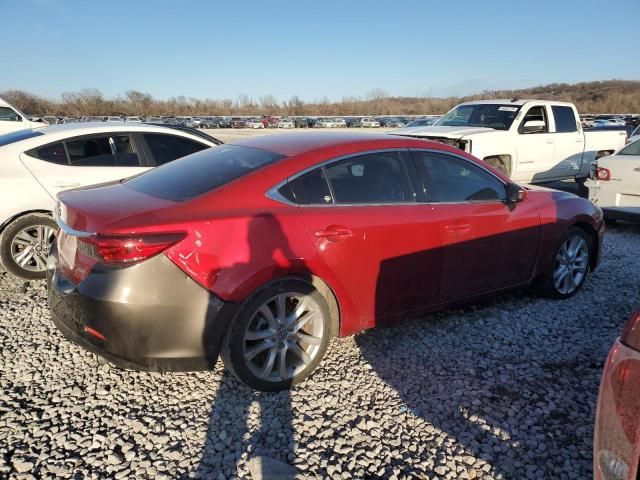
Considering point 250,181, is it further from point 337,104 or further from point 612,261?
point 337,104

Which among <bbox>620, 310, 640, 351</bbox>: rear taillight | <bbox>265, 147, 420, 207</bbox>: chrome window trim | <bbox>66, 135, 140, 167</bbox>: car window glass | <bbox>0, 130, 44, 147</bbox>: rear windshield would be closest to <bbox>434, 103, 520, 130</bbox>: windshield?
<bbox>265, 147, 420, 207</bbox>: chrome window trim

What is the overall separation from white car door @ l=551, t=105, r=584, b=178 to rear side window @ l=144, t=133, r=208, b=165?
7.35 metres

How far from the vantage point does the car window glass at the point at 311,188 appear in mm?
3096

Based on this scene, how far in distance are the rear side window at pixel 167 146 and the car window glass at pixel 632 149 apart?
20.7 ft

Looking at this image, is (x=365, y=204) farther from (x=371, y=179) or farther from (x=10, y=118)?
(x=10, y=118)

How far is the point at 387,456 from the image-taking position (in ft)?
8.36

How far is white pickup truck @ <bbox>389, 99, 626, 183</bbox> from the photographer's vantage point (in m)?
8.40

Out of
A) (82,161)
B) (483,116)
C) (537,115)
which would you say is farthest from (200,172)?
(537,115)

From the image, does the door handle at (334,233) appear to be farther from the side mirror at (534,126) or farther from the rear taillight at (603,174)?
the side mirror at (534,126)

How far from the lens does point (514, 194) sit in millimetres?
4086

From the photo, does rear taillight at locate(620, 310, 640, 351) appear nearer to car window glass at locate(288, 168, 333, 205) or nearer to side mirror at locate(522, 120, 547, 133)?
car window glass at locate(288, 168, 333, 205)

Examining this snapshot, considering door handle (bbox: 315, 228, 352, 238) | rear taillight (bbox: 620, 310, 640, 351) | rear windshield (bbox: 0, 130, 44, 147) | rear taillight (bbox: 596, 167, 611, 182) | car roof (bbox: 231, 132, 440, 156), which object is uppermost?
car roof (bbox: 231, 132, 440, 156)

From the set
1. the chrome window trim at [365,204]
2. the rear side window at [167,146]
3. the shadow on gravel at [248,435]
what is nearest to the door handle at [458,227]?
the chrome window trim at [365,204]

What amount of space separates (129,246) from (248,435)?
1.22 meters
